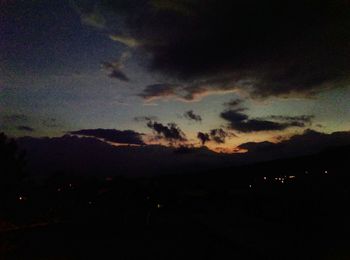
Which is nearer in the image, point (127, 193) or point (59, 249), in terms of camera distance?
point (59, 249)

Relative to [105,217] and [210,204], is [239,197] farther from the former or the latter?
[105,217]

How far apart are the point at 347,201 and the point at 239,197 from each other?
1196 centimetres

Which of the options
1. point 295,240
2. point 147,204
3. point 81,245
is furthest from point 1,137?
point 295,240

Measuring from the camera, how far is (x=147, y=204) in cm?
3162

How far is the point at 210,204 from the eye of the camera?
29234mm

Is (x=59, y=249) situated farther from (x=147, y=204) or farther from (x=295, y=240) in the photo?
(x=147, y=204)

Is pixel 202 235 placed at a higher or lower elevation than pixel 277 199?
lower

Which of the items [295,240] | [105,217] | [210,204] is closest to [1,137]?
[105,217]

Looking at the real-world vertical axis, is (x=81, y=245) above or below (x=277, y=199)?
below

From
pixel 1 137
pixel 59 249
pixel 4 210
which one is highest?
pixel 1 137

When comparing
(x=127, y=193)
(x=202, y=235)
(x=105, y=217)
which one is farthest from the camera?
(x=127, y=193)

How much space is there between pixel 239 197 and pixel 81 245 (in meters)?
13.2

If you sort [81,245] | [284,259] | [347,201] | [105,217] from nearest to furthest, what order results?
[284,259]
[347,201]
[81,245]
[105,217]

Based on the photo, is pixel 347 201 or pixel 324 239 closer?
pixel 324 239
